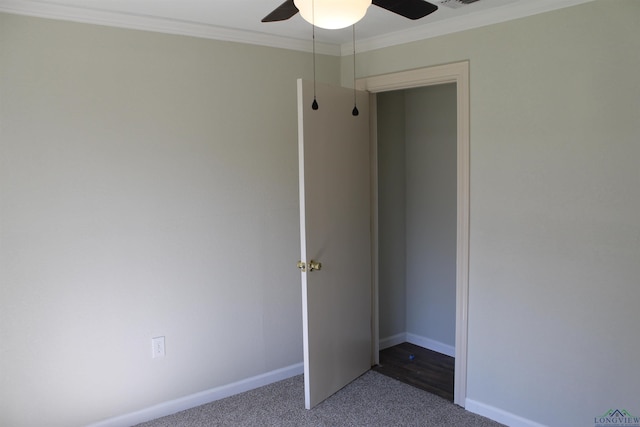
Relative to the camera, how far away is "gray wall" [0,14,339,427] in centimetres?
241

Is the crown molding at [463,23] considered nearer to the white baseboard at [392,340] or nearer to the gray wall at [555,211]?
the gray wall at [555,211]

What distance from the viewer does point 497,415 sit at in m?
2.77

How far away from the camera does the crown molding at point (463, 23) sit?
2.42 m

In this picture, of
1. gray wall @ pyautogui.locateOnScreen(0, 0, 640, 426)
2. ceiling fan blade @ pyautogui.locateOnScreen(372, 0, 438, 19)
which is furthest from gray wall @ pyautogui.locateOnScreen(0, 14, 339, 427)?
ceiling fan blade @ pyautogui.locateOnScreen(372, 0, 438, 19)

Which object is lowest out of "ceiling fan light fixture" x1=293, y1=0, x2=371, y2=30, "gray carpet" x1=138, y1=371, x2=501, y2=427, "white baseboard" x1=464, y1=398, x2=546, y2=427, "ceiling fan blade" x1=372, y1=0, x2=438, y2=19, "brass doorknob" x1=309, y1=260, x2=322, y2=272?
"gray carpet" x1=138, y1=371, x2=501, y2=427

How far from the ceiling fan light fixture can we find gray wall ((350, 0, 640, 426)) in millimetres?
1352

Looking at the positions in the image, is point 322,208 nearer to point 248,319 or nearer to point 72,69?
point 248,319

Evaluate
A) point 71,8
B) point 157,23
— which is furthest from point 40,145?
point 157,23

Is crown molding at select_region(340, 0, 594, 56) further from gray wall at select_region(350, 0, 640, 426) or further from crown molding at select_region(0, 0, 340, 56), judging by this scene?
crown molding at select_region(0, 0, 340, 56)

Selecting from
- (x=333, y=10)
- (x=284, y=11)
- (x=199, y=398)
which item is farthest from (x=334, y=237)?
(x=333, y=10)

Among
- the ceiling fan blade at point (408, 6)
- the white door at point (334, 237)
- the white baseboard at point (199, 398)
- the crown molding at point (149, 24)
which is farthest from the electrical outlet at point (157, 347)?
the ceiling fan blade at point (408, 6)

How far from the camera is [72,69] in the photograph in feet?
8.14

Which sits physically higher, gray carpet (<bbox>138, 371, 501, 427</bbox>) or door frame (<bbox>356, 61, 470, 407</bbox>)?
door frame (<bbox>356, 61, 470, 407</bbox>)

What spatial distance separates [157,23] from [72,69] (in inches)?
20.2
